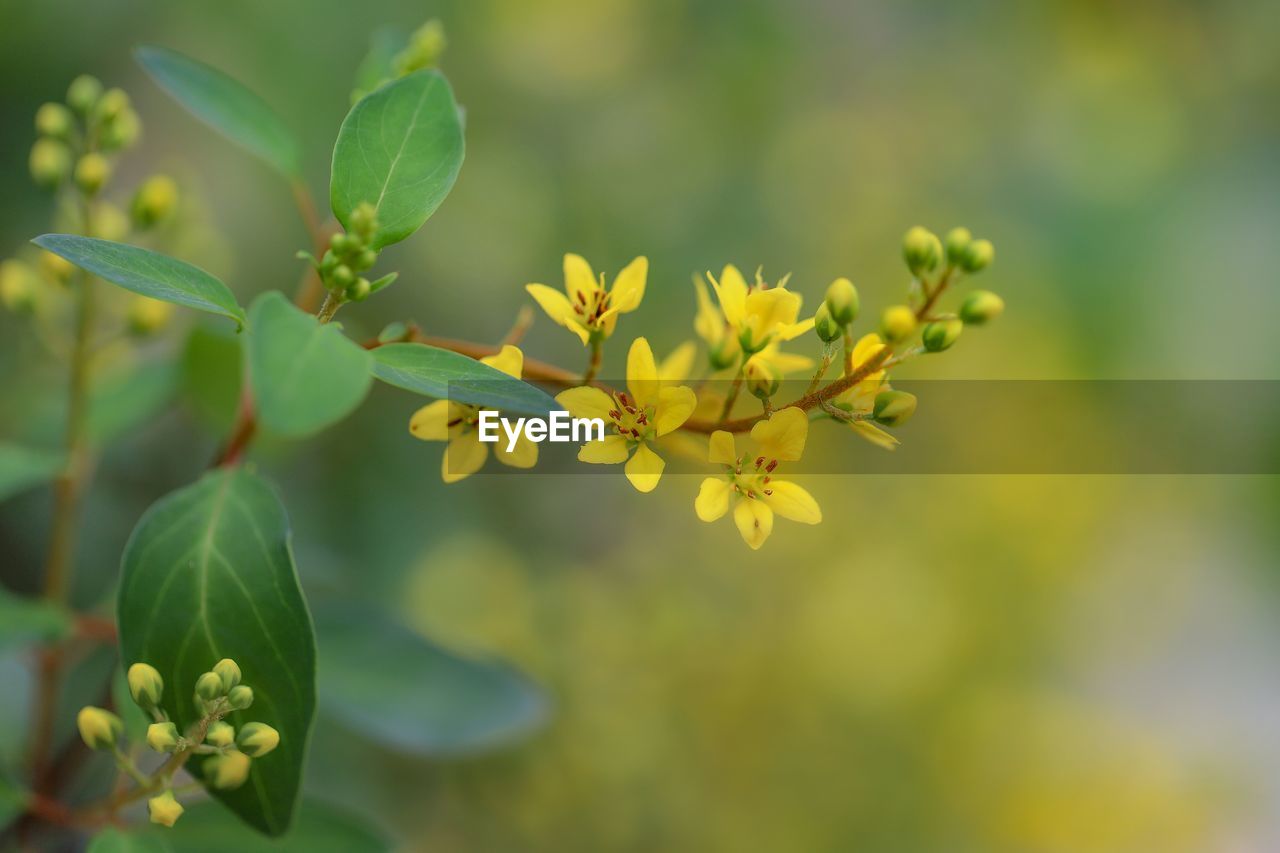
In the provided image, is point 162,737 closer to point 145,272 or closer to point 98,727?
point 98,727

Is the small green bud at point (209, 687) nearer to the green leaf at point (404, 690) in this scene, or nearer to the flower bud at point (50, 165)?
the green leaf at point (404, 690)

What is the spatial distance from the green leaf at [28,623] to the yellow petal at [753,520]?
56 cm

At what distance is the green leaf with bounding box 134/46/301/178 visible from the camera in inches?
28.6

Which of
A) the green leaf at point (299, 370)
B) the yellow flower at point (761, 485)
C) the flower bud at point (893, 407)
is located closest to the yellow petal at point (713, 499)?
the yellow flower at point (761, 485)

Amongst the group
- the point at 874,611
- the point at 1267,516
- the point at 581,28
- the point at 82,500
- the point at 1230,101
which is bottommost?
the point at 82,500

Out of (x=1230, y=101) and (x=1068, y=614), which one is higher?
(x=1230, y=101)

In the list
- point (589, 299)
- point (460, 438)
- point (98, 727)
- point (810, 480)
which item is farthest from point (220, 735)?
point (810, 480)

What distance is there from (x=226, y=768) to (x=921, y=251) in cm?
50

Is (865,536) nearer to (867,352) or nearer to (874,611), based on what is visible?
(874,611)

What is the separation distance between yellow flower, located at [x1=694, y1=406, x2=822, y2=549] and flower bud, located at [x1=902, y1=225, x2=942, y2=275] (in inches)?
4.3

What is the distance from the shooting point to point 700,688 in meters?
1.63

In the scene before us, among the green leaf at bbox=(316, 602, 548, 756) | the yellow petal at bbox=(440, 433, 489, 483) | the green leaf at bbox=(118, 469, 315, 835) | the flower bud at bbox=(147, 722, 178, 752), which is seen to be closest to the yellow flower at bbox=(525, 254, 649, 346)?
the yellow petal at bbox=(440, 433, 489, 483)

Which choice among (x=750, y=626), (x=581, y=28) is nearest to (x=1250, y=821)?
(x=750, y=626)

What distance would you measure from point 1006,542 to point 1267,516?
101 centimetres
